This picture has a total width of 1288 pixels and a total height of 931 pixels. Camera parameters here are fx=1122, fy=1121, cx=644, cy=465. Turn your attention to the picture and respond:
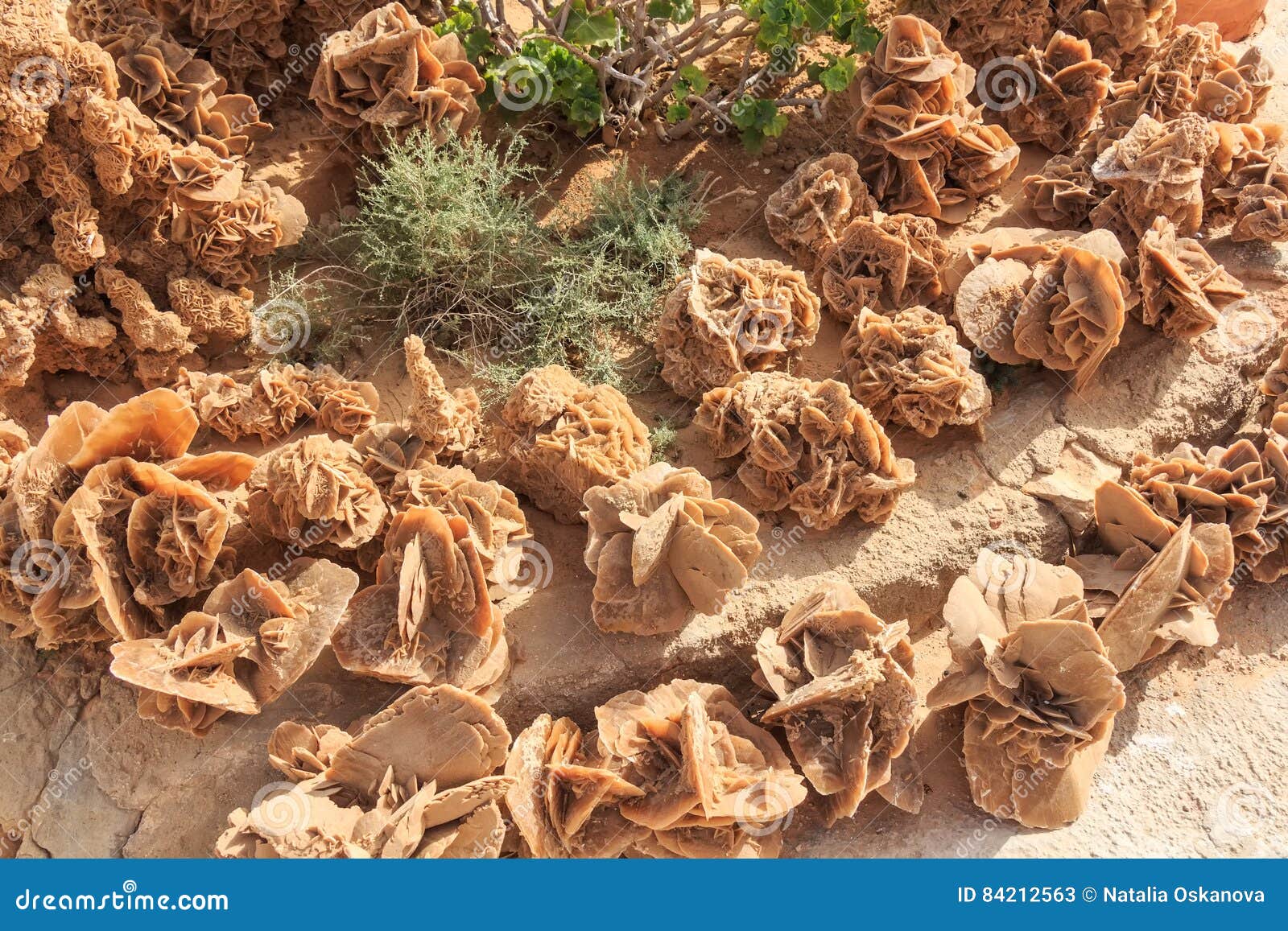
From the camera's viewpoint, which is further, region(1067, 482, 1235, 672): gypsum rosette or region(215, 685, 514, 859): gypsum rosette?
region(1067, 482, 1235, 672): gypsum rosette

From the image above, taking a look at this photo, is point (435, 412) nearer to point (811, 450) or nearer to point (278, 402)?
point (278, 402)

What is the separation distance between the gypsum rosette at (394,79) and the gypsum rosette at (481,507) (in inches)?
89.0

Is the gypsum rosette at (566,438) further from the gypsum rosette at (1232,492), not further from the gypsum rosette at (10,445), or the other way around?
the gypsum rosette at (1232,492)

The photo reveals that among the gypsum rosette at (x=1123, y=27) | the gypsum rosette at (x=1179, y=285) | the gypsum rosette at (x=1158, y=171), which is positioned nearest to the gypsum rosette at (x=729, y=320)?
the gypsum rosette at (x=1179, y=285)

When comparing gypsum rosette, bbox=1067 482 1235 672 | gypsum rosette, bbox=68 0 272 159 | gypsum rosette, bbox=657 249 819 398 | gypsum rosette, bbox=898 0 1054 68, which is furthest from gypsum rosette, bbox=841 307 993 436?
gypsum rosette, bbox=68 0 272 159

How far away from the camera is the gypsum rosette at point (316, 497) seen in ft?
16.3

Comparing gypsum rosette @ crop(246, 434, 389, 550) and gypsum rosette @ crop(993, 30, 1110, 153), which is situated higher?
gypsum rosette @ crop(993, 30, 1110, 153)

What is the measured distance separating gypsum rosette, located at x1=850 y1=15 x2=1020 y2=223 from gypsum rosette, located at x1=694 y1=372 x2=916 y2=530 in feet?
5.89

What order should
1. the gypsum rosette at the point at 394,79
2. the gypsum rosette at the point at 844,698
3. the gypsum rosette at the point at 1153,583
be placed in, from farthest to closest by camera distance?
the gypsum rosette at the point at 394,79 < the gypsum rosette at the point at 1153,583 < the gypsum rosette at the point at 844,698

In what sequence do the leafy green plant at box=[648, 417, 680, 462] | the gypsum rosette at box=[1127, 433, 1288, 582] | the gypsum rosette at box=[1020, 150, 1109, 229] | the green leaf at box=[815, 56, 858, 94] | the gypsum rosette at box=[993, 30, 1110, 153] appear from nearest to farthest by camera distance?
the gypsum rosette at box=[1127, 433, 1288, 582], the leafy green plant at box=[648, 417, 680, 462], the gypsum rosette at box=[1020, 150, 1109, 229], the green leaf at box=[815, 56, 858, 94], the gypsum rosette at box=[993, 30, 1110, 153]

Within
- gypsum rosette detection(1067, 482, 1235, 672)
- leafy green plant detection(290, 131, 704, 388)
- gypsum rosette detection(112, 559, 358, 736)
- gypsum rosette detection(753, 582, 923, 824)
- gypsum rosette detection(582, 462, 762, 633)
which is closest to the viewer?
gypsum rosette detection(112, 559, 358, 736)

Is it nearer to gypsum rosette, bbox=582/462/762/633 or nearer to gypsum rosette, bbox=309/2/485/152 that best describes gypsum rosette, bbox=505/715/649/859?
gypsum rosette, bbox=582/462/762/633

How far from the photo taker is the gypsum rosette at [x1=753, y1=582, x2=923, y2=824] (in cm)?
476

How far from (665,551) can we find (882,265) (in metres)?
2.24
